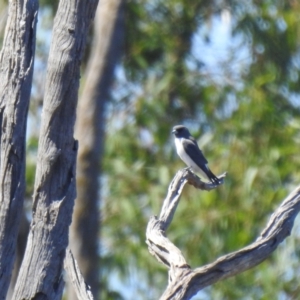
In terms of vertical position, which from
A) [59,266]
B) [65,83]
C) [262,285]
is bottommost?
[262,285]

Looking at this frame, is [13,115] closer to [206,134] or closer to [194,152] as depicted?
[194,152]

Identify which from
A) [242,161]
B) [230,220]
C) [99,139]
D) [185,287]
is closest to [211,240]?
[230,220]

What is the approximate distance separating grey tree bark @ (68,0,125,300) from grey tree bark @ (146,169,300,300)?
98.2 inches

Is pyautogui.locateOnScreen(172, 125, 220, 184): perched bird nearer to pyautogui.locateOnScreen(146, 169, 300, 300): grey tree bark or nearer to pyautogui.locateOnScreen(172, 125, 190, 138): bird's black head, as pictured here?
pyautogui.locateOnScreen(172, 125, 190, 138): bird's black head

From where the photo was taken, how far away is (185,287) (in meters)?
3.09

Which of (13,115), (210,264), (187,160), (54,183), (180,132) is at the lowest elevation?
(210,264)

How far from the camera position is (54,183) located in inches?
112

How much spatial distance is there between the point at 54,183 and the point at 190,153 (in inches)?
155

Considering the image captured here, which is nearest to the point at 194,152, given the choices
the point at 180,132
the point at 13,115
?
the point at 180,132

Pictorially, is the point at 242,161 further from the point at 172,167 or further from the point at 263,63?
→ the point at 263,63

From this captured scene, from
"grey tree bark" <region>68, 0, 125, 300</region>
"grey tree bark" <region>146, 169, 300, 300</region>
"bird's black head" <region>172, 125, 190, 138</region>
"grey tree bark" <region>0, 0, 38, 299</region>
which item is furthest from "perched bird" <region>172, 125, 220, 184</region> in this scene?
"grey tree bark" <region>0, 0, 38, 299</region>

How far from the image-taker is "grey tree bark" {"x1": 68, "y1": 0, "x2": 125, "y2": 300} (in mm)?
6191

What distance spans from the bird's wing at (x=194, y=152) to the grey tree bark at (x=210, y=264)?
114 inches

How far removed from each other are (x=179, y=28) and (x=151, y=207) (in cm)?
223
